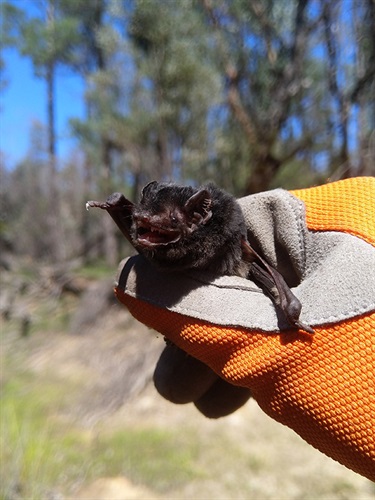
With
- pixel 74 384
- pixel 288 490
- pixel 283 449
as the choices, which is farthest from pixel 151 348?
pixel 288 490

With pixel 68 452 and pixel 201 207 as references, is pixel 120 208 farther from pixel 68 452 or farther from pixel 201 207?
pixel 68 452

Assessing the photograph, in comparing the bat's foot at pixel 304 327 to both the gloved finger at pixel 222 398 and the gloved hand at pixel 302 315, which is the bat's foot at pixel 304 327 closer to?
the gloved hand at pixel 302 315

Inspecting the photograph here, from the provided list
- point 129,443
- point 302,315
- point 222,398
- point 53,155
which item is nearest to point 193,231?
point 302,315

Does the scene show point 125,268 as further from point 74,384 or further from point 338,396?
point 74,384

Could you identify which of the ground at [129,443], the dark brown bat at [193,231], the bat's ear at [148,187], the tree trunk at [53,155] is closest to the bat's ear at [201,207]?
the dark brown bat at [193,231]

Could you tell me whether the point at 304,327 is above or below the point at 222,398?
above
